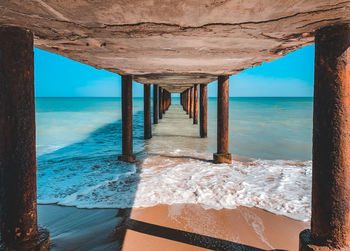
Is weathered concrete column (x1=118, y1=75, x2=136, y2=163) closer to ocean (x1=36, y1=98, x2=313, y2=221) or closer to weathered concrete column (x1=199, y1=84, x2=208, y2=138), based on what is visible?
ocean (x1=36, y1=98, x2=313, y2=221)

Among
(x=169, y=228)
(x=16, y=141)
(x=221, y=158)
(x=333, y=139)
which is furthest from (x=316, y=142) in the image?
(x=221, y=158)

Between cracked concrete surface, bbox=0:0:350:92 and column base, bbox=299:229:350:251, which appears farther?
column base, bbox=299:229:350:251

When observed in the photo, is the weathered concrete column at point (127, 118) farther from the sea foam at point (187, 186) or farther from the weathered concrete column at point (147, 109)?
the weathered concrete column at point (147, 109)

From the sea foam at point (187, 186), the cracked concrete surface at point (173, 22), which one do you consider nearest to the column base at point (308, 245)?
the sea foam at point (187, 186)

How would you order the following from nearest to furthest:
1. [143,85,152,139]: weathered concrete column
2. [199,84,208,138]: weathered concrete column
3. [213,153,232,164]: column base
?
[213,153,232,164]: column base
[143,85,152,139]: weathered concrete column
[199,84,208,138]: weathered concrete column

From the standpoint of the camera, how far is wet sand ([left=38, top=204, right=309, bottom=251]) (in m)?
2.43

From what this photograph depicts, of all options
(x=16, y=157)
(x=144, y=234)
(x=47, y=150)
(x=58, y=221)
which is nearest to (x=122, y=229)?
(x=144, y=234)

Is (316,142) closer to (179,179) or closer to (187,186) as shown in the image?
(187,186)

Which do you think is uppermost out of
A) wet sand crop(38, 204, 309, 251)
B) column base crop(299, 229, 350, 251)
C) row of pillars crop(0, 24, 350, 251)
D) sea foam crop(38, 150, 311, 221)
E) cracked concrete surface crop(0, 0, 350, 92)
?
cracked concrete surface crop(0, 0, 350, 92)

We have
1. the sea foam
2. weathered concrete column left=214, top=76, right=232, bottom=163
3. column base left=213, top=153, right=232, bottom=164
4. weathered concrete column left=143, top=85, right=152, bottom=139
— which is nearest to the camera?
the sea foam

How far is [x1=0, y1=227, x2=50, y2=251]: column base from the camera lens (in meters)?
1.89

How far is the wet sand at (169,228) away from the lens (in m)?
2.43

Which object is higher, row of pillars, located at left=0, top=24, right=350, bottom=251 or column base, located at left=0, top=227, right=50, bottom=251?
row of pillars, located at left=0, top=24, right=350, bottom=251

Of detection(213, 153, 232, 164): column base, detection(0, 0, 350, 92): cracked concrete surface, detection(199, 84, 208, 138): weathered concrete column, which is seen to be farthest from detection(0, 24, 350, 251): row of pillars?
detection(199, 84, 208, 138): weathered concrete column
